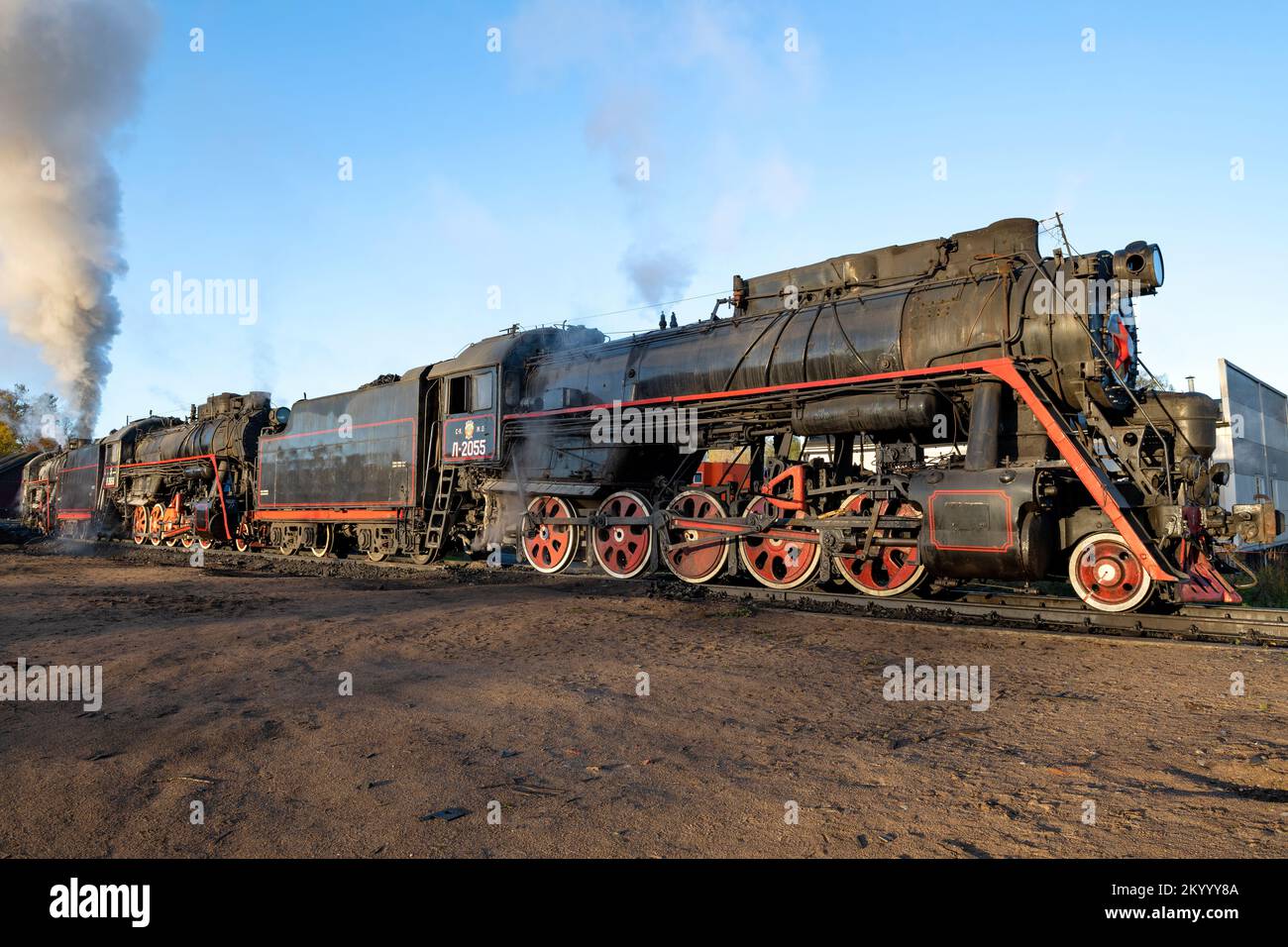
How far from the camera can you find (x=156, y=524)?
83.3 feet

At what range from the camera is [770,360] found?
10.2 metres

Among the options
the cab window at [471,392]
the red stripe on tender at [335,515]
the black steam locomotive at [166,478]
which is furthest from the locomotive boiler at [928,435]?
the black steam locomotive at [166,478]

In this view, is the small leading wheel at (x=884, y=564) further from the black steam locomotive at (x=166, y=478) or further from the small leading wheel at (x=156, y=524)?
the small leading wheel at (x=156, y=524)

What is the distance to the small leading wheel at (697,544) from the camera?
1068 centimetres

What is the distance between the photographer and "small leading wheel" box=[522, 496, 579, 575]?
41.4 feet

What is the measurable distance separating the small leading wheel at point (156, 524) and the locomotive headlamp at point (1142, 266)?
26709 mm

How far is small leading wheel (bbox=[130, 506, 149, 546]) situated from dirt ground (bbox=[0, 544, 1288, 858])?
2104 cm

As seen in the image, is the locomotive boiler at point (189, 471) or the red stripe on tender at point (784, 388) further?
the locomotive boiler at point (189, 471)

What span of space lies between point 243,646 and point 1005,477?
7338 millimetres

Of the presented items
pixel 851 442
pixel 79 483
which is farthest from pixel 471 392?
pixel 79 483

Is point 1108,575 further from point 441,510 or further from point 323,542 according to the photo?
point 323,542
